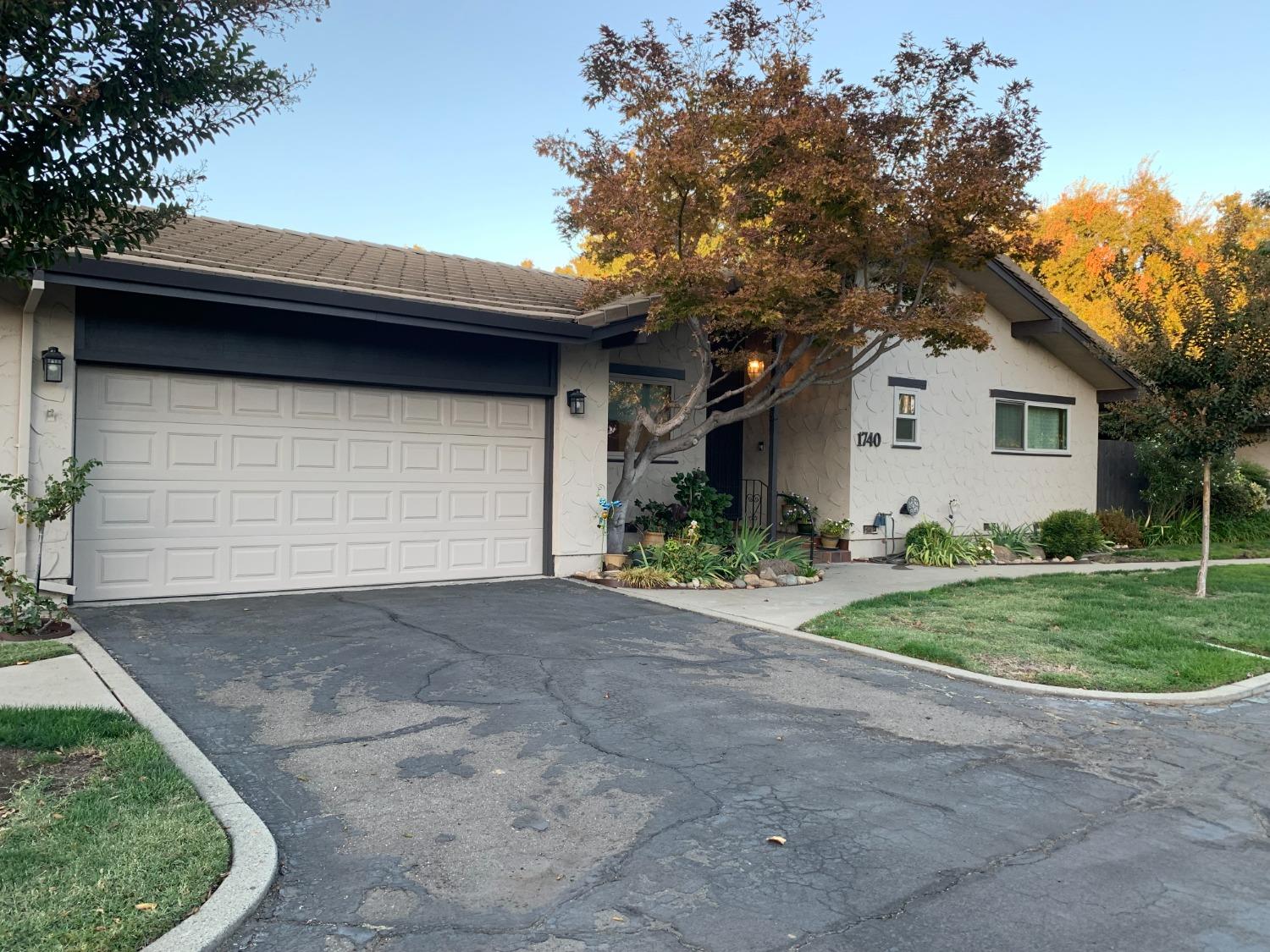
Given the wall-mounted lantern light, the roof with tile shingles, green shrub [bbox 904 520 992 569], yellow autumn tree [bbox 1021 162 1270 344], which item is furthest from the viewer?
yellow autumn tree [bbox 1021 162 1270 344]

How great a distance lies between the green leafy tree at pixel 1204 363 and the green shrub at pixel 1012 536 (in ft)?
14.8

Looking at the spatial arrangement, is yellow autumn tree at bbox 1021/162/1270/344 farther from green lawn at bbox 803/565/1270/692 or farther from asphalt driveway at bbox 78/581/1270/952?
asphalt driveway at bbox 78/581/1270/952

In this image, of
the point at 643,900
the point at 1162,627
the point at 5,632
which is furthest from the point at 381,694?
the point at 1162,627

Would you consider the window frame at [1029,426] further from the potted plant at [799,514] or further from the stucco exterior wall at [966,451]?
the potted plant at [799,514]

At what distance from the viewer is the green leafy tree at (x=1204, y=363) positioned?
1022 cm

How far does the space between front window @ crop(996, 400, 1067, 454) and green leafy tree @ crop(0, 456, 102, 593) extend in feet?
49.9

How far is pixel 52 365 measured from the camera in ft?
27.0

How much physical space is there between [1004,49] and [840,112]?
7.98ft

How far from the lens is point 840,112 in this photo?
406 inches

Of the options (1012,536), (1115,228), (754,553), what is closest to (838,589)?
(754,553)

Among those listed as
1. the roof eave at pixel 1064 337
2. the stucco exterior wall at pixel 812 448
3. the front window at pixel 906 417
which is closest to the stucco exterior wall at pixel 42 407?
the stucco exterior wall at pixel 812 448

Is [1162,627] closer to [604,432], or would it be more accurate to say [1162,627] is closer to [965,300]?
[965,300]

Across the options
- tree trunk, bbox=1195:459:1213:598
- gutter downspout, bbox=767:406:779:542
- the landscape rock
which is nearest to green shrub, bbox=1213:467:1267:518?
tree trunk, bbox=1195:459:1213:598

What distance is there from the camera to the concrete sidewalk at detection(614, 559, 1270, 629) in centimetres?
959
